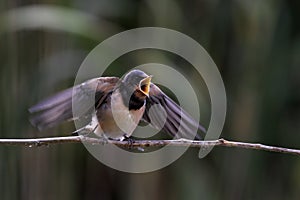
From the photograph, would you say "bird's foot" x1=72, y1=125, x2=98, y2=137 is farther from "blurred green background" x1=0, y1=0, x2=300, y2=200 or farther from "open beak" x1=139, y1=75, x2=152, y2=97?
"blurred green background" x1=0, y1=0, x2=300, y2=200

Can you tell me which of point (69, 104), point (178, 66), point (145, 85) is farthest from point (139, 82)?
point (178, 66)

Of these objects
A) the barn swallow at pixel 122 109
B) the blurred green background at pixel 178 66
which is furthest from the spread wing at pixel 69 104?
the blurred green background at pixel 178 66

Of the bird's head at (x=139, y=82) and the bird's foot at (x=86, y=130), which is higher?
the bird's head at (x=139, y=82)

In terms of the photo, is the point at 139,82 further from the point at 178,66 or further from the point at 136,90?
the point at 178,66

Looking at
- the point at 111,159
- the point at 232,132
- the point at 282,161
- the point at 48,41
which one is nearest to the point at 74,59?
the point at 48,41

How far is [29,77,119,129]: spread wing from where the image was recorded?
1060 millimetres

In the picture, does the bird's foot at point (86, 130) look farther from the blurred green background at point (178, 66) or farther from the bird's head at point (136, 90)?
the blurred green background at point (178, 66)

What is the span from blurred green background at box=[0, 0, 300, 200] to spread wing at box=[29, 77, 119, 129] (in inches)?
15.2

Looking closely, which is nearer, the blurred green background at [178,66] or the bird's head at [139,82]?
the bird's head at [139,82]

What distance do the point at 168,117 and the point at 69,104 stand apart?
16 centimetres

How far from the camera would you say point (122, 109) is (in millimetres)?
1115

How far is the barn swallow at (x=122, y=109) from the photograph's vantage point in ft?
3.57

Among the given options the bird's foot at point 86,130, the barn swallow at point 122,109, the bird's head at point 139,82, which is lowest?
the bird's foot at point 86,130

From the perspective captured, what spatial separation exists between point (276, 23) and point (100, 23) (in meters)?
0.41
